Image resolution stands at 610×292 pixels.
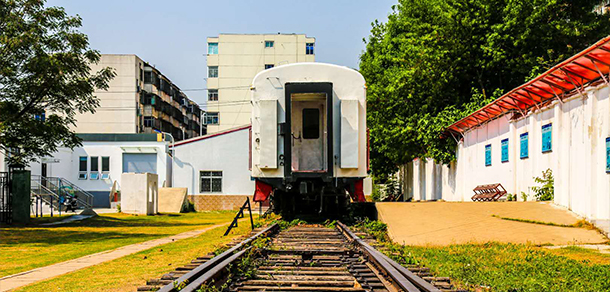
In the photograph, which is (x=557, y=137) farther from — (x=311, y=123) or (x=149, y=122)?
(x=149, y=122)

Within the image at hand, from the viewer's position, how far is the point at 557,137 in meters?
15.2

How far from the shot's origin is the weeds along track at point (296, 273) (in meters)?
5.90

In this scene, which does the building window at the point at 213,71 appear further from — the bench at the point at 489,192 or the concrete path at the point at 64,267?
the concrete path at the point at 64,267

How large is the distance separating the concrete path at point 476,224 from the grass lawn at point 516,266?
989mm

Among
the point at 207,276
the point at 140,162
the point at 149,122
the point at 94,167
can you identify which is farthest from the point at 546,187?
the point at 149,122

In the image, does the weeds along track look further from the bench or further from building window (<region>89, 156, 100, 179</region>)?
building window (<region>89, 156, 100, 179</region>)

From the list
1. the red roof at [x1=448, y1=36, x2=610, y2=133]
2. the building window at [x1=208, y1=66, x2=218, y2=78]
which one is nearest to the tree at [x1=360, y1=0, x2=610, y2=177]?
the red roof at [x1=448, y1=36, x2=610, y2=133]

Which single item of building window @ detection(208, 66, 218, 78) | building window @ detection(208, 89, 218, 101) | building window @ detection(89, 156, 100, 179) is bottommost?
building window @ detection(89, 156, 100, 179)

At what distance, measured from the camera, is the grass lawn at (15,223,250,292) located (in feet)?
24.1

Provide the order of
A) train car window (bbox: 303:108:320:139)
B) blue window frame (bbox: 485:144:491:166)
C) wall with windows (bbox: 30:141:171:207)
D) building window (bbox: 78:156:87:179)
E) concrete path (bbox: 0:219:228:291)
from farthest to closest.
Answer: building window (bbox: 78:156:87:179) → wall with windows (bbox: 30:141:171:207) → blue window frame (bbox: 485:144:491:166) → train car window (bbox: 303:108:320:139) → concrete path (bbox: 0:219:228:291)

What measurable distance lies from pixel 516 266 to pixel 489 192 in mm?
13885

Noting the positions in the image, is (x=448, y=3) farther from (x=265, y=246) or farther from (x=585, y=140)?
(x=265, y=246)

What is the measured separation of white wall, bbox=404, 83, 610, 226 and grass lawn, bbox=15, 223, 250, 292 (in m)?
7.92

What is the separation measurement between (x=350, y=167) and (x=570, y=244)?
4914mm
